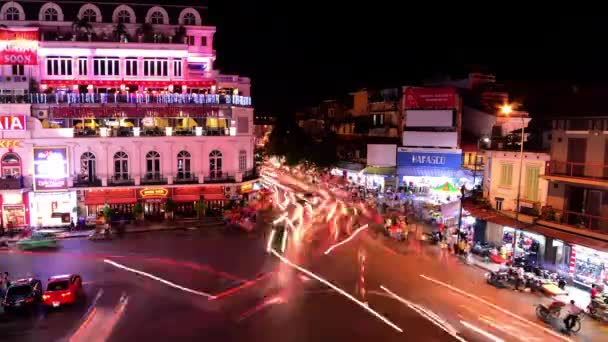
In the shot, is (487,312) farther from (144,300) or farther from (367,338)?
(144,300)

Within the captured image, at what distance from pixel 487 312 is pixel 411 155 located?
1344 inches

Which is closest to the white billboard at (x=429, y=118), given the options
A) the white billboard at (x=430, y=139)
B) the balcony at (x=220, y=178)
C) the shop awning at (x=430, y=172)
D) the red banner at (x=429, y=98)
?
the red banner at (x=429, y=98)

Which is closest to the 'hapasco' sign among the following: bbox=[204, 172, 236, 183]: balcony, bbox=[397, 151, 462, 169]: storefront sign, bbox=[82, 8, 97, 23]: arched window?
bbox=[397, 151, 462, 169]: storefront sign

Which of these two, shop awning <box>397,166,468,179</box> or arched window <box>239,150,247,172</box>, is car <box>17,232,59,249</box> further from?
shop awning <box>397,166,468,179</box>

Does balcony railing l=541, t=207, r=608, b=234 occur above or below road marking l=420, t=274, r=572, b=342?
above

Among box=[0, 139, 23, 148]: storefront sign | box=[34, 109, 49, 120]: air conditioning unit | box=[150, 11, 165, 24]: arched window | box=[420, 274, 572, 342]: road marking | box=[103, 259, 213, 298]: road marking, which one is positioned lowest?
box=[103, 259, 213, 298]: road marking

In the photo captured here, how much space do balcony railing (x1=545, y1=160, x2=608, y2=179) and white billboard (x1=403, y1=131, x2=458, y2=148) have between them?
23.9m

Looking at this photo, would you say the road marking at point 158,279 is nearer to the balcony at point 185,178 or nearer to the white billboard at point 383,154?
the balcony at point 185,178

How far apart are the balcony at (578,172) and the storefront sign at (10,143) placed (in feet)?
127

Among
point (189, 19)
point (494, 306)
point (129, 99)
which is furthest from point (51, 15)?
point (494, 306)

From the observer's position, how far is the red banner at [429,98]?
54.2 meters

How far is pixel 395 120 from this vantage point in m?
60.9

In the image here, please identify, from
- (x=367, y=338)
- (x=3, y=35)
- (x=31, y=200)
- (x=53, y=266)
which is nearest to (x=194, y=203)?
(x=31, y=200)

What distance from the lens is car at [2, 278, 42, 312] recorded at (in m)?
22.9
